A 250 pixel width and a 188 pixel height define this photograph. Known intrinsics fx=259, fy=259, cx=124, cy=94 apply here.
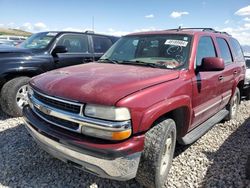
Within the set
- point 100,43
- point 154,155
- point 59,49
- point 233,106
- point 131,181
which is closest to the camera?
point 154,155

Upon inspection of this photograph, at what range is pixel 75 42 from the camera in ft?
21.3

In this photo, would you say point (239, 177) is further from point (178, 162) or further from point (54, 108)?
point (54, 108)

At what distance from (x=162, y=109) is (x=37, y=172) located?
71.3 inches

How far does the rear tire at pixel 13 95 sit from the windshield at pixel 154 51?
6.45 ft

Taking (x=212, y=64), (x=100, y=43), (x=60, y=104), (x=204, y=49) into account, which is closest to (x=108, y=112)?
(x=60, y=104)

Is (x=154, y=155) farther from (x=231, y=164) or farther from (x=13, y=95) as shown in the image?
(x=13, y=95)

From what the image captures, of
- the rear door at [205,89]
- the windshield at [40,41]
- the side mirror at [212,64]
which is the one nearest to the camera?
the side mirror at [212,64]

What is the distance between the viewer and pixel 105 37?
7156 mm

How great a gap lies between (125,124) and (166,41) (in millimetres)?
Answer: 1901

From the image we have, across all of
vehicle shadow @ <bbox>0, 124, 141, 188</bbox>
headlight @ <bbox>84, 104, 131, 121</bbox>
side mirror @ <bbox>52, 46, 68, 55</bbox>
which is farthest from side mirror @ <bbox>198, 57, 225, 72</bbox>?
side mirror @ <bbox>52, 46, 68, 55</bbox>

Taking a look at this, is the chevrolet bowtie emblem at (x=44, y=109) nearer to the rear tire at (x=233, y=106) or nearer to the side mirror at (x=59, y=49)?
the side mirror at (x=59, y=49)

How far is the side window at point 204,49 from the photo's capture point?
3.72m

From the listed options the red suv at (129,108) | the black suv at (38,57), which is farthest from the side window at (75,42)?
the red suv at (129,108)

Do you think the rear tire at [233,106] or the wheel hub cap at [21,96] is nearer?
the wheel hub cap at [21,96]
